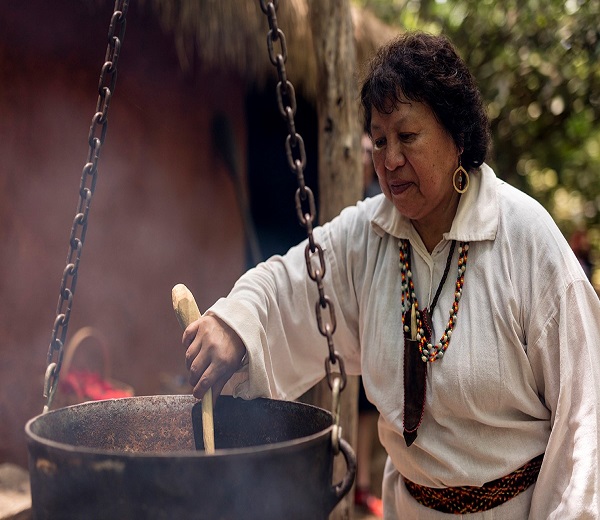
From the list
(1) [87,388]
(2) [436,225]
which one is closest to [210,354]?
(2) [436,225]

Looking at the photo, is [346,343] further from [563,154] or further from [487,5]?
[563,154]

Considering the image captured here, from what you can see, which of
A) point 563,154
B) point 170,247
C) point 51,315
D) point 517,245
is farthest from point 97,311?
point 563,154

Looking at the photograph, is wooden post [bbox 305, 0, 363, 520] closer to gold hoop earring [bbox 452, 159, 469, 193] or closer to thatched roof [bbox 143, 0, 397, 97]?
thatched roof [bbox 143, 0, 397, 97]

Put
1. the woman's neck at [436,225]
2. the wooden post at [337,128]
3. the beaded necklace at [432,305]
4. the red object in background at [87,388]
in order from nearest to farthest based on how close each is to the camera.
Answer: the beaded necklace at [432,305] → the woman's neck at [436,225] → the wooden post at [337,128] → the red object in background at [87,388]

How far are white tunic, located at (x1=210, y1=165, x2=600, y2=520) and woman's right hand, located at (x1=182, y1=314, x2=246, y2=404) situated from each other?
4 cm

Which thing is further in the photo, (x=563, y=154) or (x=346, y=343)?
(x=563, y=154)

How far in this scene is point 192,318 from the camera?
2.06m

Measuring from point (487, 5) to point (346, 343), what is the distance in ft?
13.4

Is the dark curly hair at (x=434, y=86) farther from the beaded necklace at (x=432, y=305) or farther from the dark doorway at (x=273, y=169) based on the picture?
the dark doorway at (x=273, y=169)

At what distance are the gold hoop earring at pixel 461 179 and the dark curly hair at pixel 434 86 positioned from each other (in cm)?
3

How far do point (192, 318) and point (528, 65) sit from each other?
15.7ft

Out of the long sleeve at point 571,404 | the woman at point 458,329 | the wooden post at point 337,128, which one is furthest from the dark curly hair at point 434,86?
the wooden post at point 337,128

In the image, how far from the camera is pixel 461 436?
214cm

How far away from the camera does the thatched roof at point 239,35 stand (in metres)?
4.28
